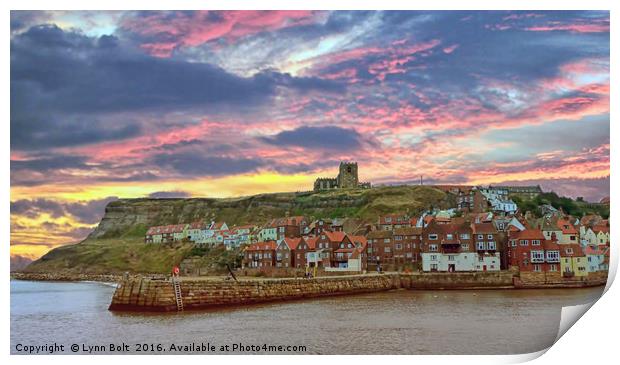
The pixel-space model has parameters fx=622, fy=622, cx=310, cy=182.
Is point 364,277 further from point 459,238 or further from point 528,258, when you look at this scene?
point 528,258

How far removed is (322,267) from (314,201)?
25.5 meters

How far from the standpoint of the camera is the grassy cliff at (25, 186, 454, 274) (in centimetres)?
5125

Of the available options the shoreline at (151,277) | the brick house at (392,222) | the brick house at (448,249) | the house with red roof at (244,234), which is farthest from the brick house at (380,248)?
the house with red roof at (244,234)

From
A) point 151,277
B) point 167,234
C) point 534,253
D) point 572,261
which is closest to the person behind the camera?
point 151,277

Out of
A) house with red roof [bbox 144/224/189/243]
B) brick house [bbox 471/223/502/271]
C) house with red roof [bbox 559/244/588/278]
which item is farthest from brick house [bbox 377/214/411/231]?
house with red roof [bbox 144/224/189/243]

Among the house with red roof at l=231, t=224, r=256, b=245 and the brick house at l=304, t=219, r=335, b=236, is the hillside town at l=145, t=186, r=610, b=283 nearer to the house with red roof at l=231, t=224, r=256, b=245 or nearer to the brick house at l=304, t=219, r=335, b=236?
the brick house at l=304, t=219, r=335, b=236

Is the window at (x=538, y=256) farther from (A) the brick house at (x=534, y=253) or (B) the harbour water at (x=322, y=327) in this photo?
(B) the harbour water at (x=322, y=327)

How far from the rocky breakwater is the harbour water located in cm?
85

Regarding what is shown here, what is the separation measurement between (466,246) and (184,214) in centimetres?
3752

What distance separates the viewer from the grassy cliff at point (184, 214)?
168 feet

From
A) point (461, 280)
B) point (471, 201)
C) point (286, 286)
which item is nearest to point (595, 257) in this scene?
point (461, 280)

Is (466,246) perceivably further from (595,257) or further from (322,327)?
(322,327)

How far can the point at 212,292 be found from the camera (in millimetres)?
22906
